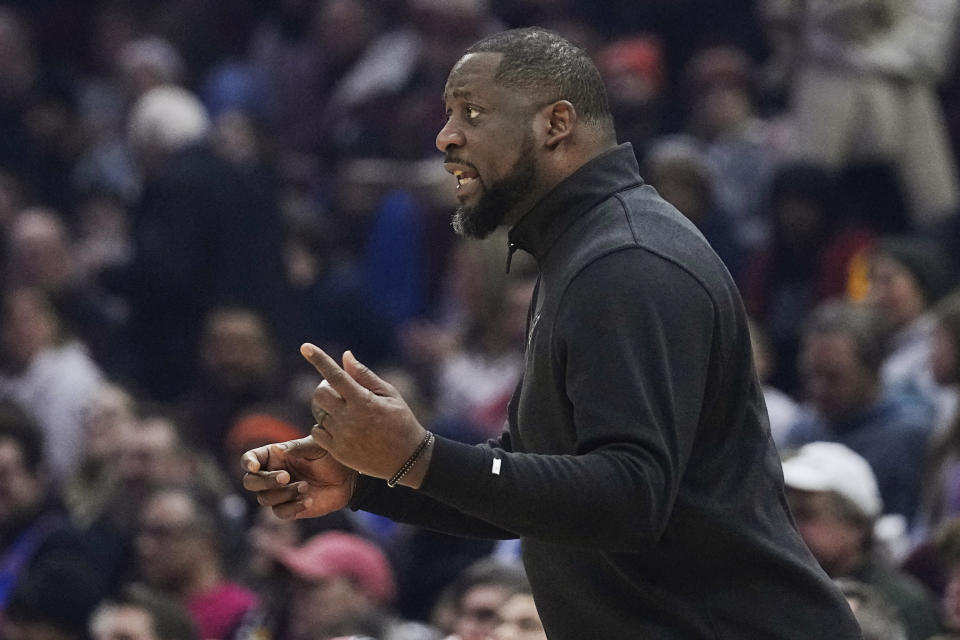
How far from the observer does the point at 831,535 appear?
216 inches

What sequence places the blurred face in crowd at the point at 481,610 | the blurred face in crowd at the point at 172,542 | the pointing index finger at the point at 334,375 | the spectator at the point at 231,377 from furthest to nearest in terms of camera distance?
the spectator at the point at 231,377 < the blurred face in crowd at the point at 172,542 < the blurred face in crowd at the point at 481,610 < the pointing index finger at the point at 334,375

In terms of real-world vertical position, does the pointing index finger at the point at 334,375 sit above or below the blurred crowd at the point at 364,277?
below

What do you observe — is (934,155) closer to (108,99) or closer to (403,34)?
(403,34)

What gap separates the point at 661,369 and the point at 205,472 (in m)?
4.88

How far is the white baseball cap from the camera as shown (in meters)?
5.50

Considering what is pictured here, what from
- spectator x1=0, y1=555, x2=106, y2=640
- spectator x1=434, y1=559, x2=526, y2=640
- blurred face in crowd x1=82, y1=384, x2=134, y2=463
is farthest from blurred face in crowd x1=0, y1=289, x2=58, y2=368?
spectator x1=434, y1=559, x2=526, y2=640

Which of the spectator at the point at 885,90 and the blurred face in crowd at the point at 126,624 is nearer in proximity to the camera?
A: the blurred face in crowd at the point at 126,624

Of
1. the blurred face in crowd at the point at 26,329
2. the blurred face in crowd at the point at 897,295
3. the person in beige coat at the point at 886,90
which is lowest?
the blurred face in crowd at the point at 897,295

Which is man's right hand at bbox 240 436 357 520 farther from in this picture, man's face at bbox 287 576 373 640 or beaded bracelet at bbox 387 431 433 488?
man's face at bbox 287 576 373 640

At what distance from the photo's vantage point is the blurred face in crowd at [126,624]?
5.59m

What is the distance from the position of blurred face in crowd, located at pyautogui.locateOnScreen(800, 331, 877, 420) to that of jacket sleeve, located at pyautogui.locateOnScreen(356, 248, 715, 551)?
12.9ft

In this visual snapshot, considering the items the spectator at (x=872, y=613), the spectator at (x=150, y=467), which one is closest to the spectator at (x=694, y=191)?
the spectator at (x=150, y=467)

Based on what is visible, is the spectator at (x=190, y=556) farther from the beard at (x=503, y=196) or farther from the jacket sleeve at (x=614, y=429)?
the jacket sleeve at (x=614, y=429)

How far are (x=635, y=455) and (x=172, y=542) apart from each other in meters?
3.95
